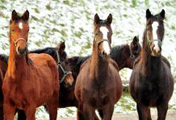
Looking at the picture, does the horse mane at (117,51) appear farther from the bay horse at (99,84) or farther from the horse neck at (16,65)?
the horse neck at (16,65)

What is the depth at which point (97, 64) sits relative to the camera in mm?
10398

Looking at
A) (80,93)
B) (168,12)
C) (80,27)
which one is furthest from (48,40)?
(80,93)

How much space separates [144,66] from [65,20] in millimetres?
13191

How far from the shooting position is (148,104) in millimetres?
10789

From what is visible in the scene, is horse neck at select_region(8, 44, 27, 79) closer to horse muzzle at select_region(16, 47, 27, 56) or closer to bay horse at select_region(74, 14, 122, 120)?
horse muzzle at select_region(16, 47, 27, 56)

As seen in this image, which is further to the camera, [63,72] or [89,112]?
[63,72]

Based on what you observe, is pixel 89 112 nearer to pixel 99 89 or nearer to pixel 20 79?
pixel 99 89

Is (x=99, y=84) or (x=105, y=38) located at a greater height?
(x=105, y=38)

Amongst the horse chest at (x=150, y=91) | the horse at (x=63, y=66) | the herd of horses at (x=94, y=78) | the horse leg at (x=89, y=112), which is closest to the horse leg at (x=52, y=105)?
the herd of horses at (x=94, y=78)

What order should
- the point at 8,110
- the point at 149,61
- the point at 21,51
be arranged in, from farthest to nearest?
the point at 149,61, the point at 8,110, the point at 21,51

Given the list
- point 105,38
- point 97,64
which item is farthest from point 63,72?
point 105,38

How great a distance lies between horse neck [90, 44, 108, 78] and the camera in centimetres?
1033

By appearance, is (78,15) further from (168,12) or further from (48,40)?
(168,12)

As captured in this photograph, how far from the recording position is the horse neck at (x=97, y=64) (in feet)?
33.9
